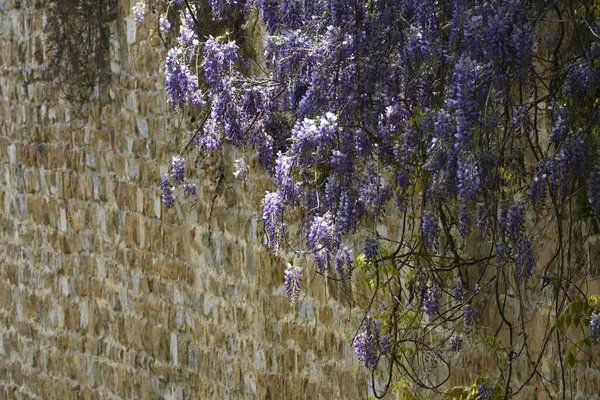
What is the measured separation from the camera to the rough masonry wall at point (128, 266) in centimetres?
502

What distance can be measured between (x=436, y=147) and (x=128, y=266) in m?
3.39

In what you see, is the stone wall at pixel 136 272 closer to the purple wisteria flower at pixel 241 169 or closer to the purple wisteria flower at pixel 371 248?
the purple wisteria flower at pixel 241 169

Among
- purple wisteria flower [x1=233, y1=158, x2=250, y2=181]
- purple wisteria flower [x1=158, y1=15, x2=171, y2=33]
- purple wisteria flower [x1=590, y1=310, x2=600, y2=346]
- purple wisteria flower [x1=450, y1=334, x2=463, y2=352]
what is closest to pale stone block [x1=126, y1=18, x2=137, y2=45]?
purple wisteria flower [x1=158, y1=15, x2=171, y2=33]

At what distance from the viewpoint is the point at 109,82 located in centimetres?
636

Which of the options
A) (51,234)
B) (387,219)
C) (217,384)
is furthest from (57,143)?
(387,219)

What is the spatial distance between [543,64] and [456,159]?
1.61 ft

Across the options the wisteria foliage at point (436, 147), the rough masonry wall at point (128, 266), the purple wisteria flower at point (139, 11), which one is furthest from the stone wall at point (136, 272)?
the purple wisteria flower at point (139, 11)

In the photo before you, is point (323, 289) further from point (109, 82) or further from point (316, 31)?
point (109, 82)

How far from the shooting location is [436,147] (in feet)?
10.3

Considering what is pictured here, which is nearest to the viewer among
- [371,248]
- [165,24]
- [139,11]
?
[371,248]

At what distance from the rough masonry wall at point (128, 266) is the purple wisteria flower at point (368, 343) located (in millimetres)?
653

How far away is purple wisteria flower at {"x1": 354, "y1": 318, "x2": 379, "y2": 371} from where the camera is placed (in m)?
Result: 3.81

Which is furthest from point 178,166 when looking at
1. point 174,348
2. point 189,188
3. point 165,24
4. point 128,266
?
point 128,266

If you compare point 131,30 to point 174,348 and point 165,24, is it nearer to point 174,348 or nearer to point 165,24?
point 165,24
